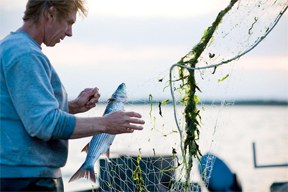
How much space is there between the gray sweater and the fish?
1.02m

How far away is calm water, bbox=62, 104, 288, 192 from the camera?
22.2ft

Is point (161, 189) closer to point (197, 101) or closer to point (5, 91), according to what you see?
point (197, 101)

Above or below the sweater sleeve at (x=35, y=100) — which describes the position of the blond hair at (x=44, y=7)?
above

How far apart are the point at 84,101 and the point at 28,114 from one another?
1077 mm

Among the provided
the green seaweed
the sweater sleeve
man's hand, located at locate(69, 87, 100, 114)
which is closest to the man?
the sweater sleeve

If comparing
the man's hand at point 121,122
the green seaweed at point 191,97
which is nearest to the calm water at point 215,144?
the green seaweed at point 191,97

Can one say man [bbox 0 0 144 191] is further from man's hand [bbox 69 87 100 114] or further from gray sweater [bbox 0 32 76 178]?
man's hand [bbox 69 87 100 114]

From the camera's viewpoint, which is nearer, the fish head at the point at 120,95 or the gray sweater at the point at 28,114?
the gray sweater at the point at 28,114

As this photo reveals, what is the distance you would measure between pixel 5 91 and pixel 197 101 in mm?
1822

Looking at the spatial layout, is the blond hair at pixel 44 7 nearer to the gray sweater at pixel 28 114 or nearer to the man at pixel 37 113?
the man at pixel 37 113

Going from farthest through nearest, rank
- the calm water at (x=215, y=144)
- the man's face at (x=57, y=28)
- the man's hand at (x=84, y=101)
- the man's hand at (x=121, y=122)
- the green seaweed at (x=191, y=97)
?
1. the calm water at (x=215, y=144)
2. the green seaweed at (x=191, y=97)
3. the man's hand at (x=84, y=101)
4. the man's face at (x=57, y=28)
5. the man's hand at (x=121, y=122)

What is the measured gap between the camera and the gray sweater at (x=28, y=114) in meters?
4.46

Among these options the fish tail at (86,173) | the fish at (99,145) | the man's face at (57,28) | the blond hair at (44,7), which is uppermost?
the blond hair at (44,7)

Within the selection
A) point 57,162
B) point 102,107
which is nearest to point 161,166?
point 102,107
